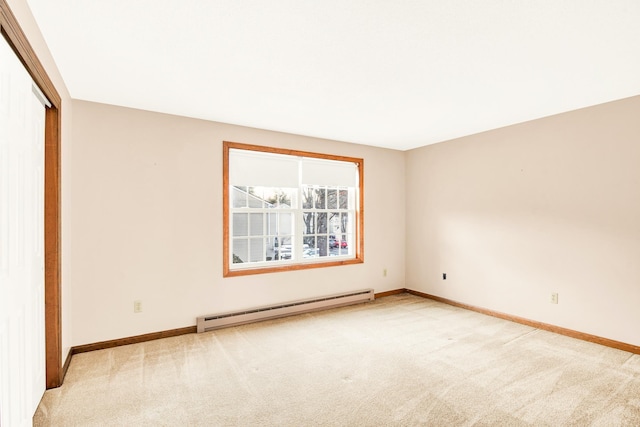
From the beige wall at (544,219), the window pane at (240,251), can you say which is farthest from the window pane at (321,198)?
the beige wall at (544,219)

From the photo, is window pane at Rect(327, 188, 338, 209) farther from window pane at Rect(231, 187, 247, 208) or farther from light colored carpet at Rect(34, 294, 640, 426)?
light colored carpet at Rect(34, 294, 640, 426)

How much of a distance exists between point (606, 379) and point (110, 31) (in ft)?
14.1

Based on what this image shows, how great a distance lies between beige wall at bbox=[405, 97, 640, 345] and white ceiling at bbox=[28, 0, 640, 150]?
0.42m

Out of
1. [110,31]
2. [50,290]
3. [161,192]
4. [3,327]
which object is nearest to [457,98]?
[110,31]

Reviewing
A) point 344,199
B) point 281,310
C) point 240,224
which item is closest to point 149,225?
point 240,224

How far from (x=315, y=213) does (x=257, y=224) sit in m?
0.91

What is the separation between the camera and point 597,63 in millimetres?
2352

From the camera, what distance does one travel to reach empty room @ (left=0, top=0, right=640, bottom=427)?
1885 mm

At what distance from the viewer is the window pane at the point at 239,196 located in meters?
4.01

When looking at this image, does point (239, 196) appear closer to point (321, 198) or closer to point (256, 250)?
point (256, 250)

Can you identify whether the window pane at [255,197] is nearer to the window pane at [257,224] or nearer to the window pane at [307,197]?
the window pane at [257,224]

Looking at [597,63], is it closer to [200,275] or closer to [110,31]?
[110,31]

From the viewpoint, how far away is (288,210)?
4.39 m

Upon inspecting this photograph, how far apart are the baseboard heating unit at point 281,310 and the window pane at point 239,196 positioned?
4.21 ft
